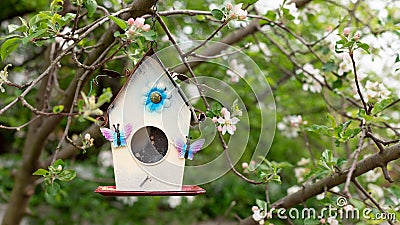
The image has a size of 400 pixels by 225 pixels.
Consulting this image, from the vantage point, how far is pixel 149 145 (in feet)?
4.36

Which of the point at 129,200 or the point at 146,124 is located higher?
the point at 129,200

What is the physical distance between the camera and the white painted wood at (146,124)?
128 centimetres

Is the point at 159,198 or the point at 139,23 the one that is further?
the point at 159,198

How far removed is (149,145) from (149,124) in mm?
69

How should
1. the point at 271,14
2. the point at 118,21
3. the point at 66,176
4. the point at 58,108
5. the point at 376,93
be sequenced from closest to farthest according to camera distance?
1. the point at 118,21
2. the point at 66,176
3. the point at 58,108
4. the point at 376,93
5. the point at 271,14

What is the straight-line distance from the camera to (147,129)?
1327 mm

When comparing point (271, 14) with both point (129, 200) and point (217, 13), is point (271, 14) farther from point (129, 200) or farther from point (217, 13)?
point (129, 200)

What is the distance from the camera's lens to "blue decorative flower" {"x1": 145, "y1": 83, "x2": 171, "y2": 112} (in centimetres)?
126

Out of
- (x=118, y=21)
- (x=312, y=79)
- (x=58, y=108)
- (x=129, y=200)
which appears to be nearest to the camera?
(x=118, y=21)

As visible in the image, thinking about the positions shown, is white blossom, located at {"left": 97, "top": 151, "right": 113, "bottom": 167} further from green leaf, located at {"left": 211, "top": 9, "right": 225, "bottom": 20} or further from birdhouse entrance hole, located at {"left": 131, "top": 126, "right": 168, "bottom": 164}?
green leaf, located at {"left": 211, "top": 9, "right": 225, "bottom": 20}

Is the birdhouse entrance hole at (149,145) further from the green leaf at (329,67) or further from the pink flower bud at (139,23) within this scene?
the green leaf at (329,67)

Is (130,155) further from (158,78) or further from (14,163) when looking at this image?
(14,163)

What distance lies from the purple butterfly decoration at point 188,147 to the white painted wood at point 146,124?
0.02m

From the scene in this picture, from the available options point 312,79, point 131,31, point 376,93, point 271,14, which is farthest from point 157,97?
point 312,79
